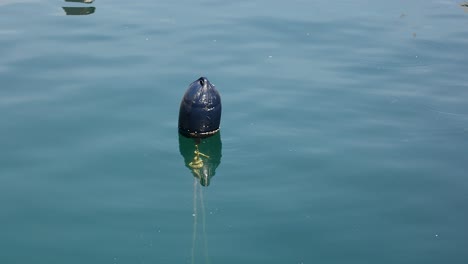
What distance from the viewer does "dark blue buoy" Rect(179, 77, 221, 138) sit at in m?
8.38

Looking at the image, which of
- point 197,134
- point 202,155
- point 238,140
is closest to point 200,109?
point 197,134

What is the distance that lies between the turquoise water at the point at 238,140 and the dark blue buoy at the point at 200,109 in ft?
0.81

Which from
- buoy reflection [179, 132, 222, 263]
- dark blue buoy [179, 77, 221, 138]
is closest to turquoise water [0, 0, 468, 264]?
buoy reflection [179, 132, 222, 263]

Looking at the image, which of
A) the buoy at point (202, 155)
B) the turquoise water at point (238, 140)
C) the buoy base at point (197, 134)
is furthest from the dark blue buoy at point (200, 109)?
the turquoise water at point (238, 140)

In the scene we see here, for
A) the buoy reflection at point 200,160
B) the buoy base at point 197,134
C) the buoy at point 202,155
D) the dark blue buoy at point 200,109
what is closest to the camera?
the buoy reflection at point 200,160

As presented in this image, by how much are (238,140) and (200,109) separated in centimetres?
79

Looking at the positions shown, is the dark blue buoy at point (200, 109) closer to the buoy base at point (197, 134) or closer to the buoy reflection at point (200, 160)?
the buoy base at point (197, 134)

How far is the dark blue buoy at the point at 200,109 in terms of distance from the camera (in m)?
8.38

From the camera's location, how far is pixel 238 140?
8789 mm

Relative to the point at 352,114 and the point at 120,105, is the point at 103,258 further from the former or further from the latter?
the point at 352,114

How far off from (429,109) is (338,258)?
13.9 feet

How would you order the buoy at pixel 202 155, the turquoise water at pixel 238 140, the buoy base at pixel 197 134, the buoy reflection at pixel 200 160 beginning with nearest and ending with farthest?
the turquoise water at pixel 238 140, the buoy reflection at pixel 200 160, the buoy at pixel 202 155, the buoy base at pixel 197 134

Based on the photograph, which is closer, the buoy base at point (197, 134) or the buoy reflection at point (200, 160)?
the buoy reflection at point (200, 160)

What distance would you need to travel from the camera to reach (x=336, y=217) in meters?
7.24
